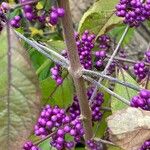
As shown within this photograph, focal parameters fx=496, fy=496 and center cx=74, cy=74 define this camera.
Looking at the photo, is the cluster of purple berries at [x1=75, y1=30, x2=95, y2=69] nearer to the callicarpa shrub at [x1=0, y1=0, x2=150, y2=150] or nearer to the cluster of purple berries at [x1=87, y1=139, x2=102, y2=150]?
the callicarpa shrub at [x1=0, y1=0, x2=150, y2=150]

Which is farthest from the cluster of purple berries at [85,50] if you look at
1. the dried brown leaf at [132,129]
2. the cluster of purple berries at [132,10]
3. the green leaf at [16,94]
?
the green leaf at [16,94]

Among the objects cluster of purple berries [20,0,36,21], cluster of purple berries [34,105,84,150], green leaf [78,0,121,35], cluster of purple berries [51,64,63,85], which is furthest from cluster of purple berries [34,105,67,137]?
green leaf [78,0,121,35]

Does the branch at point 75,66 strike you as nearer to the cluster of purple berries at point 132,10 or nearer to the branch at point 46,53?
the branch at point 46,53

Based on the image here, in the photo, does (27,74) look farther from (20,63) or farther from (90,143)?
(90,143)

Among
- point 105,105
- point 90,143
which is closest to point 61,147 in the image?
point 90,143

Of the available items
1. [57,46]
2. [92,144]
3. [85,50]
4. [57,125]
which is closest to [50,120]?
[57,125]

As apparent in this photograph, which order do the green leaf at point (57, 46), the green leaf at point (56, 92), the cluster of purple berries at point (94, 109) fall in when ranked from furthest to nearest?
1. the green leaf at point (57, 46)
2. the green leaf at point (56, 92)
3. the cluster of purple berries at point (94, 109)
